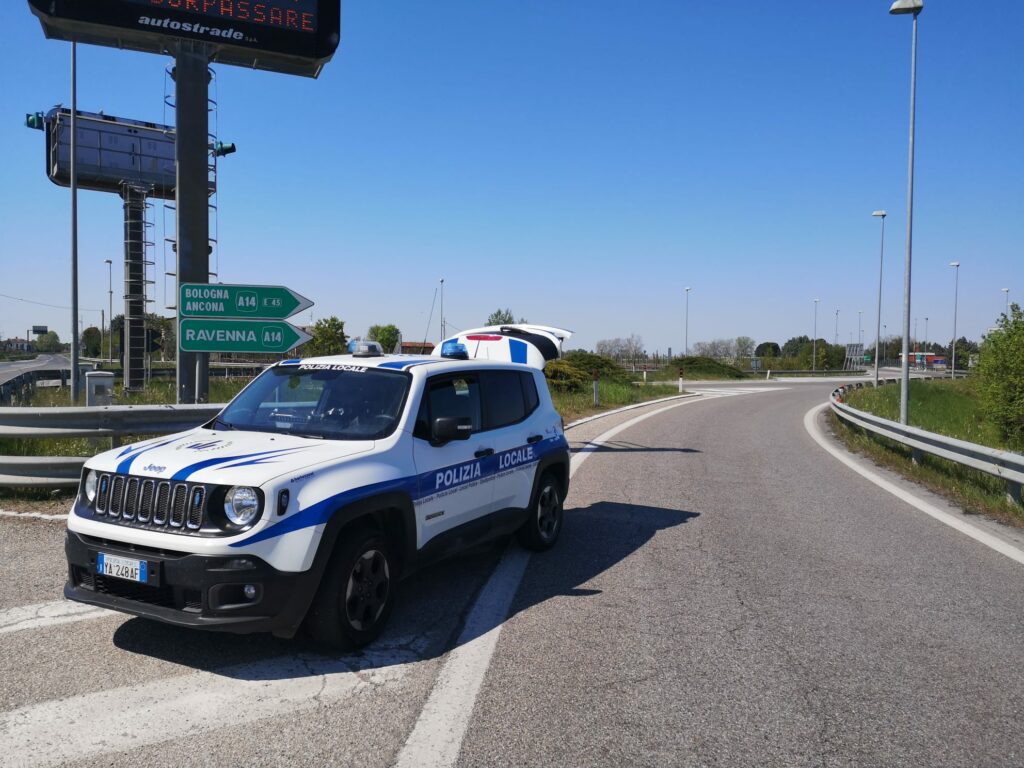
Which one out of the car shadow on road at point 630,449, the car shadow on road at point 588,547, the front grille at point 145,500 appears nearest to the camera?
the front grille at point 145,500

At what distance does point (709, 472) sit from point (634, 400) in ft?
62.6

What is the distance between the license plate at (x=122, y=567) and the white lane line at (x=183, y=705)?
549mm

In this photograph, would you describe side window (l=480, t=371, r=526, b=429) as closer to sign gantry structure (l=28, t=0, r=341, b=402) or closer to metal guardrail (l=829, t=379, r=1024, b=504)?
metal guardrail (l=829, t=379, r=1024, b=504)

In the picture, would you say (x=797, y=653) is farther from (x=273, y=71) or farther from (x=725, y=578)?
(x=273, y=71)

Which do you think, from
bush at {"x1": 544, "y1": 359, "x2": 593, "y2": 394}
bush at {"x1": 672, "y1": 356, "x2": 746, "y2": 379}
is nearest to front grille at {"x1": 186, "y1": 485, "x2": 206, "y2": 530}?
bush at {"x1": 544, "y1": 359, "x2": 593, "y2": 394}

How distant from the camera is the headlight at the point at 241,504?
4.05 meters

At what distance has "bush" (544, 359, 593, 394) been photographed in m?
31.0

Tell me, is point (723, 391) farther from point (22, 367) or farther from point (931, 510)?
point (22, 367)

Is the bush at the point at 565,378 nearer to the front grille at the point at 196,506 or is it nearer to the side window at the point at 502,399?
the side window at the point at 502,399

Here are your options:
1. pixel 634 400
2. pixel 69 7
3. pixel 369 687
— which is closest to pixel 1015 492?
pixel 369 687

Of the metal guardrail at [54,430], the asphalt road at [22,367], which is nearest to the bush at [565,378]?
the metal guardrail at [54,430]

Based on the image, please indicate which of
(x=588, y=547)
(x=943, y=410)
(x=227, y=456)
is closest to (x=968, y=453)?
(x=588, y=547)

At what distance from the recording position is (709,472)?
11.9 metres

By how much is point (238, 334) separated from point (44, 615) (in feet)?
19.5
